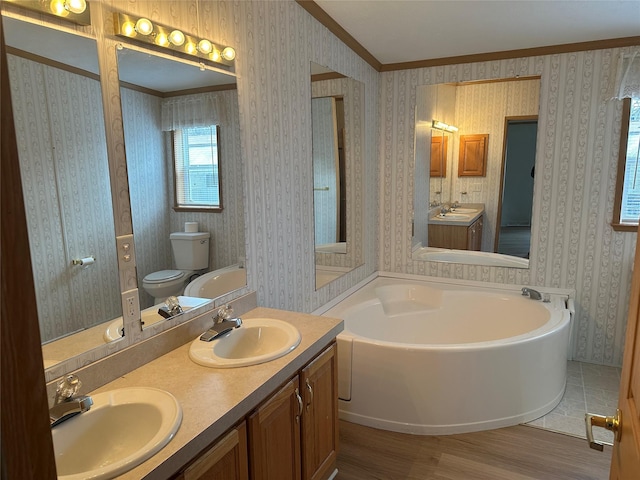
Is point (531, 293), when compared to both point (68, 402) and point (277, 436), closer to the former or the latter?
point (277, 436)

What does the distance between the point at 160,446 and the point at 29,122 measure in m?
0.97

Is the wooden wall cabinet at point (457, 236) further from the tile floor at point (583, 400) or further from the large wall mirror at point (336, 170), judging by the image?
the tile floor at point (583, 400)

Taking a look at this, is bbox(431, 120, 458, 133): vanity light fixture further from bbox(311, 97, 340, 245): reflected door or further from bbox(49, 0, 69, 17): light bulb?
bbox(49, 0, 69, 17): light bulb

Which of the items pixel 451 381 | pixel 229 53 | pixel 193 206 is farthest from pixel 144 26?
pixel 451 381

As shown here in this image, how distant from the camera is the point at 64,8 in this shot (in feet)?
4.28

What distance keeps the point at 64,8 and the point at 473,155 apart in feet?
10.4

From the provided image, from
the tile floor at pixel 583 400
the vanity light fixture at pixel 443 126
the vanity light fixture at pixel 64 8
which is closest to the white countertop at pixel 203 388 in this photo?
the vanity light fixture at pixel 64 8

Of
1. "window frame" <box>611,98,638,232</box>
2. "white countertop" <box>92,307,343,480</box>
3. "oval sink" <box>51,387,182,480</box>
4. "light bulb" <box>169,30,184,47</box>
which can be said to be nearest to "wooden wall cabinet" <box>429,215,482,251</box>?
"window frame" <box>611,98,638,232</box>

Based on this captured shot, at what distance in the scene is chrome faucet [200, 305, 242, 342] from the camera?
1.77 metres

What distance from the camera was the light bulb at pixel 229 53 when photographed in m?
1.92

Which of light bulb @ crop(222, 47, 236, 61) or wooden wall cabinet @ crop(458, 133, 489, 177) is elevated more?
light bulb @ crop(222, 47, 236, 61)

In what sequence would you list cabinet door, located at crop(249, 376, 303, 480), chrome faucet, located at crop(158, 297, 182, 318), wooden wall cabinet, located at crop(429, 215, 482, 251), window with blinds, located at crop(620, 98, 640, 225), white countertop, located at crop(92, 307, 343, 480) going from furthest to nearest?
wooden wall cabinet, located at crop(429, 215, 482, 251)
window with blinds, located at crop(620, 98, 640, 225)
chrome faucet, located at crop(158, 297, 182, 318)
cabinet door, located at crop(249, 376, 303, 480)
white countertop, located at crop(92, 307, 343, 480)

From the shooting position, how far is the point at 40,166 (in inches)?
50.8

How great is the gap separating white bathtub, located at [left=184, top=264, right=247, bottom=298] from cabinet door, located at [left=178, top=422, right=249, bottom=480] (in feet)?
2.28
